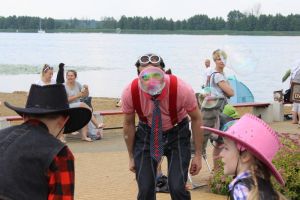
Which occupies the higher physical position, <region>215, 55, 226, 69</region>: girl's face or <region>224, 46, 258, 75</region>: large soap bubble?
<region>215, 55, 226, 69</region>: girl's face

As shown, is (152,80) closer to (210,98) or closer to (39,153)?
(39,153)

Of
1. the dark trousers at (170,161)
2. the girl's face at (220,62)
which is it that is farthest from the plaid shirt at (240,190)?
the girl's face at (220,62)

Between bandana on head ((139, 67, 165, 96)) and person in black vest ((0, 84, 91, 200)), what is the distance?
1.92 metres

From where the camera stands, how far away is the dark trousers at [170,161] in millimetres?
5965

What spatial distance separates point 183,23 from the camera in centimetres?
13038

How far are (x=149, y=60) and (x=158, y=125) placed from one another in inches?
22.0

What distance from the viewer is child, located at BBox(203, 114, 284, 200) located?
12.3 feet

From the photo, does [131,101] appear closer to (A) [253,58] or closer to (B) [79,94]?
(B) [79,94]

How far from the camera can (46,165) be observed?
3.55 metres

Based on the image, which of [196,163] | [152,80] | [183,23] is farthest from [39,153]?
[183,23]

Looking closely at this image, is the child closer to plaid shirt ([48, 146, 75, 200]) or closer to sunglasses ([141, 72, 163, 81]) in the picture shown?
plaid shirt ([48, 146, 75, 200])

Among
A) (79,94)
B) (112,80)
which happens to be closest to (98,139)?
(79,94)

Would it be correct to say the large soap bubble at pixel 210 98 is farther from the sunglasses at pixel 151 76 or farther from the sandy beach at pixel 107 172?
the sunglasses at pixel 151 76

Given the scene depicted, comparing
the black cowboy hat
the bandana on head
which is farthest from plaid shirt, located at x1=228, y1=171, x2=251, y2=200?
the bandana on head
